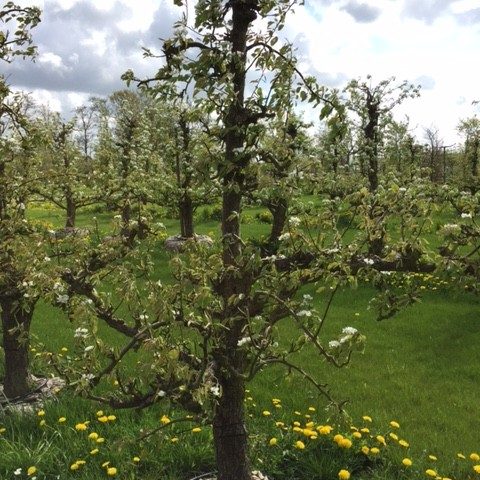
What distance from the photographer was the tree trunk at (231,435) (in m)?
4.20

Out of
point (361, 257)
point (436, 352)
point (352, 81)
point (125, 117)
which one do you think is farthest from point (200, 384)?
point (125, 117)

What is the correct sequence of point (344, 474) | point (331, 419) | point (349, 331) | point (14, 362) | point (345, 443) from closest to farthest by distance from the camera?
1. point (349, 331)
2. point (331, 419)
3. point (344, 474)
4. point (345, 443)
5. point (14, 362)

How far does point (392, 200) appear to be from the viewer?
359 centimetres

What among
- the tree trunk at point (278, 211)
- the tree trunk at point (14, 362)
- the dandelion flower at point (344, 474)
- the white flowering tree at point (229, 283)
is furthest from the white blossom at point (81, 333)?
the tree trunk at point (14, 362)

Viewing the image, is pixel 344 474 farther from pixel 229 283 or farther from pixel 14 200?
pixel 14 200

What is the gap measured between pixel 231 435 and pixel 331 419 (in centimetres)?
77

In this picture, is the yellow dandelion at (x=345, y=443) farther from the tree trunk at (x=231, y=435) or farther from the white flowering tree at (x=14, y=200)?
the white flowering tree at (x=14, y=200)

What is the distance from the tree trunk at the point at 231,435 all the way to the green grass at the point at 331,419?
1.38ft

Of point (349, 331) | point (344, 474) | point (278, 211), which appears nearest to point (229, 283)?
point (349, 331)

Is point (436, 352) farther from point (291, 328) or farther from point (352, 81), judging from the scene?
point (352, 81)

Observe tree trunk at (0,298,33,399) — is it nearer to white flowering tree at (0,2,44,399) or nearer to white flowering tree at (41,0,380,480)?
white flowering tree at (0,2,44,399)

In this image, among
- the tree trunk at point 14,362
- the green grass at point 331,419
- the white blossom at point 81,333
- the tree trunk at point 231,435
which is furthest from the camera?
the tree trunk at point 14,362

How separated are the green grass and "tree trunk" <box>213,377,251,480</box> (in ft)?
1.38

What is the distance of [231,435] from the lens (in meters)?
4.22
